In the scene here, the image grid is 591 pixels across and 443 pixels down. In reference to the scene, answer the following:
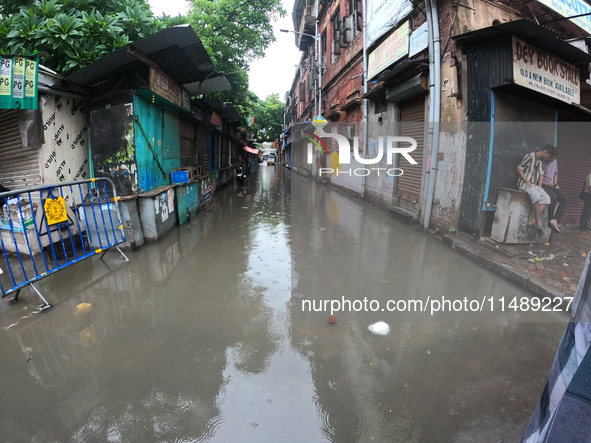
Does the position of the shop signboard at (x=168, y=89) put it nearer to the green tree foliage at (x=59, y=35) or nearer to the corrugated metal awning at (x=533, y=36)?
the green tree foliage at (x=59, y=35)

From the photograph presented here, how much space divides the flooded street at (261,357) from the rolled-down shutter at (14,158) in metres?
2.41

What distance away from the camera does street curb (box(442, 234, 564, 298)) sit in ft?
13.4

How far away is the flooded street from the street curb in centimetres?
17

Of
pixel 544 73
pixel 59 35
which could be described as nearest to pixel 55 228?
pixel 59 35

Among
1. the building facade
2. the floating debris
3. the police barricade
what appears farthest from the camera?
the building facade

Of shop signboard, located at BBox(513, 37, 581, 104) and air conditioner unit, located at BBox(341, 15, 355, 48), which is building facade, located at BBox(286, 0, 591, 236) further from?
air conditioner unit, located at BBox(341, 15, 355, 48)

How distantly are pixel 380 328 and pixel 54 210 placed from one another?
479cm

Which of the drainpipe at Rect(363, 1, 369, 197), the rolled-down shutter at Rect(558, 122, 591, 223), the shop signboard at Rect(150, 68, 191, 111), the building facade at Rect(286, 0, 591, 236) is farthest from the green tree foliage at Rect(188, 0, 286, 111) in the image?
the rolled-down shutter at Rect(558, 122, 591, 223)

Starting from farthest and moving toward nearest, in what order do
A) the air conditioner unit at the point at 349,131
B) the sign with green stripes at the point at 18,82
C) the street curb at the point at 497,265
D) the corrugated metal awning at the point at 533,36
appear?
the air conditioner unit at the point at 349,131
the corrugated metal awning at the point at 533,36
the sign with green stripes at the point at 18,82
the street curb at the point at 497,265

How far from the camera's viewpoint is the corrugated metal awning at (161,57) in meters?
5.32

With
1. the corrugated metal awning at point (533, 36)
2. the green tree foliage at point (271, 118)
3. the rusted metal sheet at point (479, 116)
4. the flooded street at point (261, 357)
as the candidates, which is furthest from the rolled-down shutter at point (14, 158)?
the green tree foliage at point (271, 118)

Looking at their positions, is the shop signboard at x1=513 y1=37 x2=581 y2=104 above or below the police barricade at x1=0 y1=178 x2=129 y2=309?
above

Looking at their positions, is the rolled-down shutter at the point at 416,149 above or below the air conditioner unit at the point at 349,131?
below

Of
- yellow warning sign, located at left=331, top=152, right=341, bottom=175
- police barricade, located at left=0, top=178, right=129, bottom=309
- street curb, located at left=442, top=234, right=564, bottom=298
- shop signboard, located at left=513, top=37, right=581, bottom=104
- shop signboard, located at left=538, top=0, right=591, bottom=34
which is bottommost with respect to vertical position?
street curb, located at left=442, top=234, right=564, bottom=298
